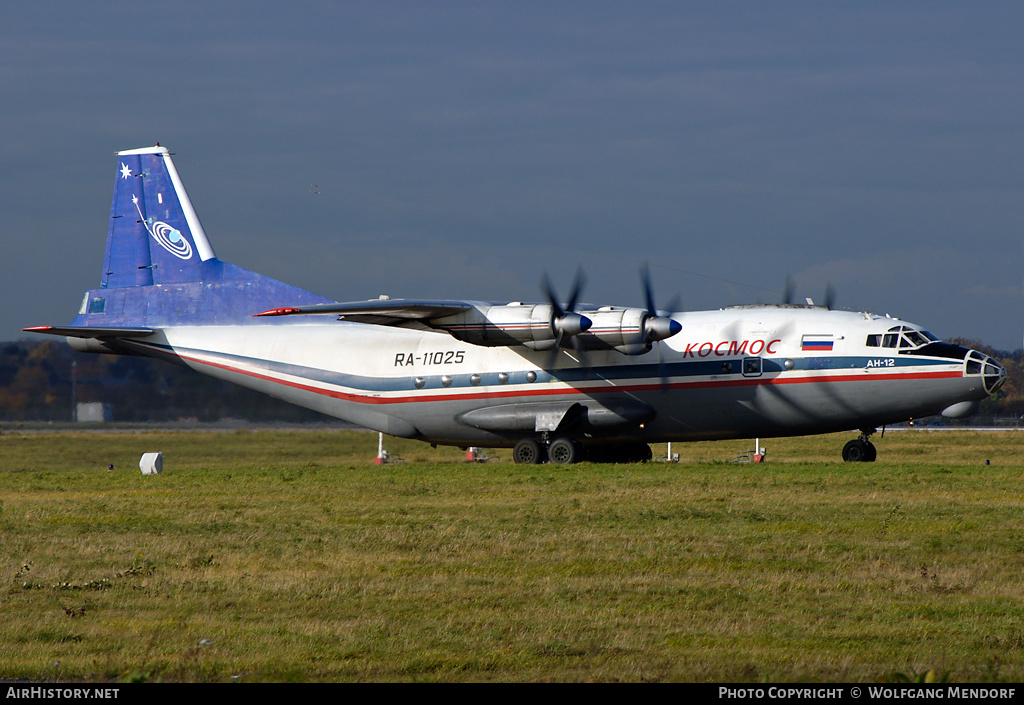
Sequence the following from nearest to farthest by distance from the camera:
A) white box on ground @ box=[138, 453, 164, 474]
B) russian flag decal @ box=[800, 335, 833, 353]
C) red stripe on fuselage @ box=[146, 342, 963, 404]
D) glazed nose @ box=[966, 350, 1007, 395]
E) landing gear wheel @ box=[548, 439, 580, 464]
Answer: glazed nose @ box=[966, 350, 1007, 395] < red stripe on fuselage @ box=[146, 342, 963, 404] < russian flag decal @ box=[800, 335, 833, 353] < white box on ground @ box=[138, 453, 164, 474] < landing gear wheel @ box=[548, 439, 580, 464]

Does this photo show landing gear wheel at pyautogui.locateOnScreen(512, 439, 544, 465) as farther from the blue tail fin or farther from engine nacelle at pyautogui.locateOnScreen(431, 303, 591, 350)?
the blue tail fin

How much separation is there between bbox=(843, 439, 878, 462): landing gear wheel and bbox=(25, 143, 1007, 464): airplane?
0.05 metres

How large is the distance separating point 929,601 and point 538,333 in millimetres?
17452

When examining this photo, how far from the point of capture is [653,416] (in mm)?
30312

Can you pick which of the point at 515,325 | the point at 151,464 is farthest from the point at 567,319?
the point at 151,464

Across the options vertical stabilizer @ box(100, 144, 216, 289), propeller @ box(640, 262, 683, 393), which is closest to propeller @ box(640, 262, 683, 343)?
propeller @ box(640, 262, 683, 393)

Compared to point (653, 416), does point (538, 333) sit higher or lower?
higher

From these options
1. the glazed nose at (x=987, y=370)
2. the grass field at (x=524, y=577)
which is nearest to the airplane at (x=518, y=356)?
the glazed nose at (x=987, y=370)

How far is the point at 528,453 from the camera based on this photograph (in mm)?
31578

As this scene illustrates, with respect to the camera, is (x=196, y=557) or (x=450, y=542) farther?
(x=450, y=542)

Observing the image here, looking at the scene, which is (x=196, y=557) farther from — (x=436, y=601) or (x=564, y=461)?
(x=564, y=461)

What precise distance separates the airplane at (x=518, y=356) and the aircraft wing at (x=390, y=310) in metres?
0.07

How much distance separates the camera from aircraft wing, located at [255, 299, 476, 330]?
2905cm
